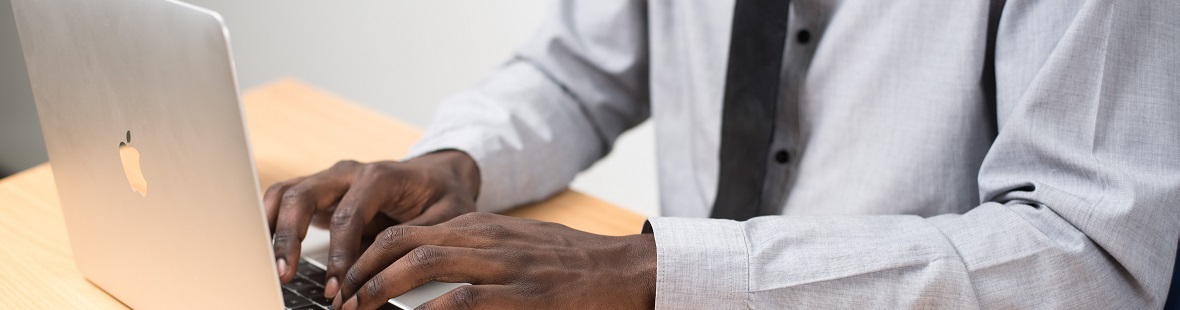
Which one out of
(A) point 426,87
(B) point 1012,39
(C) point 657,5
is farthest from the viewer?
(A) point 426,87

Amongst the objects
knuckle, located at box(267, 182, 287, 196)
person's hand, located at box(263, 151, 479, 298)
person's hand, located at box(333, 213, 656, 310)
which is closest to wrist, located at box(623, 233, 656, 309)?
person's hand, located at box(333, 213, 656, 310)

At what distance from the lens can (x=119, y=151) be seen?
749mm

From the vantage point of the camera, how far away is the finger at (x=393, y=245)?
77 centimetres

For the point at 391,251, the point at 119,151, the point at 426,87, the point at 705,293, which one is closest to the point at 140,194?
the point at 119,151

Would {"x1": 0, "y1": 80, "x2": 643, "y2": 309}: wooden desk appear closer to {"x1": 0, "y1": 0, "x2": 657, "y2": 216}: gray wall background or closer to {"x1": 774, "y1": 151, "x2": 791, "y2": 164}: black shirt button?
{"x1": 774, "y1": 151, "x2": 791, "y2": 164}: black shirt button

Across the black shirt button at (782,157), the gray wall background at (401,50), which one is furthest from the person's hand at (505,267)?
the gray wall background at (401,50)

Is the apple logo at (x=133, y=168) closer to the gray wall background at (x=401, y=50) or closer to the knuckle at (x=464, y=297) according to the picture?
the knuckle at (x=464, y=297)

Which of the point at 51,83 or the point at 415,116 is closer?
the point at 51,83

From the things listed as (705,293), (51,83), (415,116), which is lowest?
(415,116)

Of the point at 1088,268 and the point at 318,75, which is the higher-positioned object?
the point at 1088,268

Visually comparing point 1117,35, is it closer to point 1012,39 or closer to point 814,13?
point 1012,39

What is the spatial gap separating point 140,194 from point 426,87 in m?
1.97

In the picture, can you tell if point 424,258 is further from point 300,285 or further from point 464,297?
point 300,285

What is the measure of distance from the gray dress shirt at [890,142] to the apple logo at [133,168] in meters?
0.36
